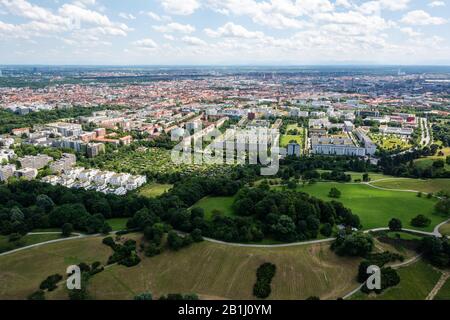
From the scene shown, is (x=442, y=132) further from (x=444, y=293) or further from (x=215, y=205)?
(x=444, y=293)

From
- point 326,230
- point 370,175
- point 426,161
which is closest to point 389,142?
point 426,161

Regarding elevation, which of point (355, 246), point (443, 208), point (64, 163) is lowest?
point (64, 163)

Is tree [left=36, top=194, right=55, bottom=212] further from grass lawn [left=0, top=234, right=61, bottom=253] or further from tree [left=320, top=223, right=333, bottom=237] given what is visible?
tree [left=320, top=223, right=333, bottom=237]

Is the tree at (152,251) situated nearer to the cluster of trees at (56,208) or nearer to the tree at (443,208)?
the cluster of trees at (56,208)

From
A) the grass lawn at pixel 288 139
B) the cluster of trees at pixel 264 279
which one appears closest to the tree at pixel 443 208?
the cluster of trees at pixel 264 279

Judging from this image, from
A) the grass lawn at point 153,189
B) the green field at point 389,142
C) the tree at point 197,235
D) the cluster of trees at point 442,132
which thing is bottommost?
the grass lawn at point 153,189

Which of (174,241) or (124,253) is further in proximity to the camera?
(174,241)
